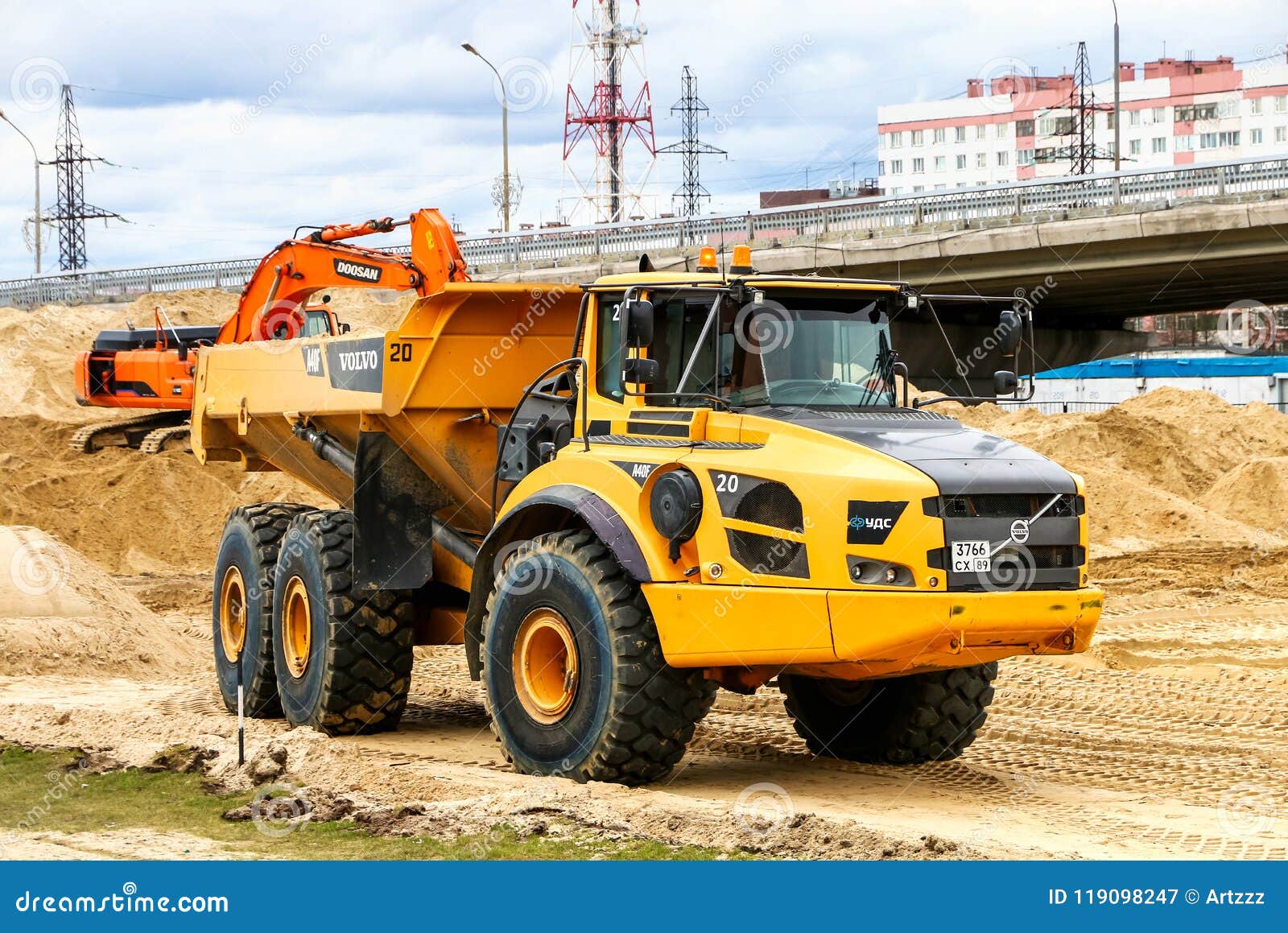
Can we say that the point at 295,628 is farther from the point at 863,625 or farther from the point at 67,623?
the point at 863,625

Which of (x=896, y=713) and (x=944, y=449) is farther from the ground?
(x=944, y=449)

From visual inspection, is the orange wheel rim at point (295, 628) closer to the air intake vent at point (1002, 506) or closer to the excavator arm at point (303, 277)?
the excavator arm at point (303, 277)

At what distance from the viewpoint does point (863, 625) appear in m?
7.52

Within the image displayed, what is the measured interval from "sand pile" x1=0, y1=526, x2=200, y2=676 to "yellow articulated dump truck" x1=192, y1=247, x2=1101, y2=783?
3.71m

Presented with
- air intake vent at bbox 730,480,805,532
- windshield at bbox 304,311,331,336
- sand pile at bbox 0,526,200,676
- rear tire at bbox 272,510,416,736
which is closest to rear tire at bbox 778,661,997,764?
air intake vent at bbox 730,480,805,532

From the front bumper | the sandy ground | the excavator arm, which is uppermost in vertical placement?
the excavator arm

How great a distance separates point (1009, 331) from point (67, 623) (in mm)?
9366

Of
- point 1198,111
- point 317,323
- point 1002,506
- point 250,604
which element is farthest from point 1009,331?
point 1198,111

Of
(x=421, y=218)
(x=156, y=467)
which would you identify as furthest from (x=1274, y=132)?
(x=421, y=218)

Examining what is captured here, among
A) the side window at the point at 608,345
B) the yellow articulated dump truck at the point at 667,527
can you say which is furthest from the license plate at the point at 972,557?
the side window at the point at 608,345

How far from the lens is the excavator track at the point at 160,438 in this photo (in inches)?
1069

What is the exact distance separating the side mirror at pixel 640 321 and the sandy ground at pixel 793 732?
2244mm

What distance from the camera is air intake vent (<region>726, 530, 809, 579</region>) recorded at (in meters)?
7.68

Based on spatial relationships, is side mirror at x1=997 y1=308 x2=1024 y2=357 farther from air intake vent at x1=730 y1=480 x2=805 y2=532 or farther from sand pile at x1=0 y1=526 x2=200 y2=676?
sand pile at x1=0 y1=526 x2=200 y2=676
